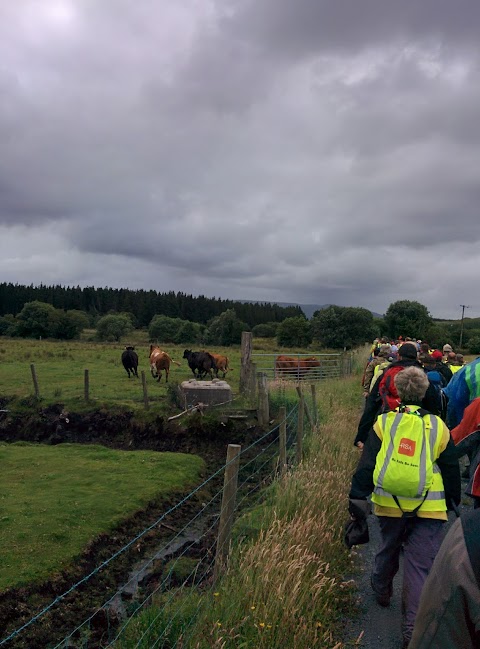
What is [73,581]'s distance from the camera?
279 inches

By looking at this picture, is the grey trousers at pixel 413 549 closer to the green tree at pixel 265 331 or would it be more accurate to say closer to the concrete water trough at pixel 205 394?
the concrete water trough at pixel 205 394

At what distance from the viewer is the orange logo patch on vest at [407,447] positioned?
3756 millimetres

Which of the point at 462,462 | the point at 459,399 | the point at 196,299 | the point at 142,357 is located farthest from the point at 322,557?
the point at 196,299

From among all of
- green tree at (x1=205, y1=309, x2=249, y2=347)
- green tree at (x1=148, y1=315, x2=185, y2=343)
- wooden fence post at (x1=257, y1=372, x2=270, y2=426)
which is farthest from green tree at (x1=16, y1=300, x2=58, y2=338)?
wooden fence post at (x1=257, y1=372, x2=270, y2=426)

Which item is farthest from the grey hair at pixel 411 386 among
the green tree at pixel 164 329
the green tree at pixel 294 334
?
the green tree at pixel 164 329

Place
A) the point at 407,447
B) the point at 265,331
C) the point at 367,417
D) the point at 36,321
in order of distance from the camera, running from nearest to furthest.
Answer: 1. the point at 407,447
2. the point at 367,417
3. the point at 36,321
4. the point at 265,331

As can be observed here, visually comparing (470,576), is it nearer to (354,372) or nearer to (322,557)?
(322,557)

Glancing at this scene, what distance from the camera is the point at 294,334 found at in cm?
6475

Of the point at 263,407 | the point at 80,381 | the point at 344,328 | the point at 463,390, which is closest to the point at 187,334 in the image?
the point at 344,328

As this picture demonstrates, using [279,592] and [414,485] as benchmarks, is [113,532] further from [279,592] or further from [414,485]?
[414,485]

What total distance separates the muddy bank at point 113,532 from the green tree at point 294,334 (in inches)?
1919

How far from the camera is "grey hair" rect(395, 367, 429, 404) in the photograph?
4.08 metres

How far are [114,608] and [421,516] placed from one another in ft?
14.7

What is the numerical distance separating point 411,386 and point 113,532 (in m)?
6.32
